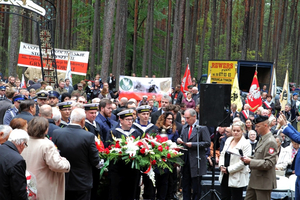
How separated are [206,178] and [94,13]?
2582 centimetres

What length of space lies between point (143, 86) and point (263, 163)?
1172 cm

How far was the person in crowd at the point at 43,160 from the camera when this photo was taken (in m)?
5.43

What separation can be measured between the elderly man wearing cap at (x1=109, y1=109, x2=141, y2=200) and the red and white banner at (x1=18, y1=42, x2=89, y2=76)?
12976 mm

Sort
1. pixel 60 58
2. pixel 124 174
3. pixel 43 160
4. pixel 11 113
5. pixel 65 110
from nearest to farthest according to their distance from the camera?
pixel 43 160, pixel 124 174, pixel 65 110, pixel 11 113, pixel 60 58

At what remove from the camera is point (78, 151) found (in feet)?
19.7

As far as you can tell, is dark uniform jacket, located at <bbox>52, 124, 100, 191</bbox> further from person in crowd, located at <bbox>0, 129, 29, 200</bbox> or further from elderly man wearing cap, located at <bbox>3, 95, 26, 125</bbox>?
elderly man wearing cap, located at <bbox>3, 95, 26, 125</bbox>

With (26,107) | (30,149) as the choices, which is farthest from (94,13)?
(30,149)

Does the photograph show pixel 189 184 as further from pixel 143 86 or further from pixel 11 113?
pixel 143 86

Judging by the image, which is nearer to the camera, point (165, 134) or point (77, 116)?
point (77, 116)

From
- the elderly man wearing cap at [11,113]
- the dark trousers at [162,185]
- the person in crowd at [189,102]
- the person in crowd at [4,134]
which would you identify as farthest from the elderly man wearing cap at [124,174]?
the person in crowd at [189,102]

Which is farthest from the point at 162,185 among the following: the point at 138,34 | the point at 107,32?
the point at 138,34

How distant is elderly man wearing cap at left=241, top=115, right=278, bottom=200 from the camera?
21.6 ft

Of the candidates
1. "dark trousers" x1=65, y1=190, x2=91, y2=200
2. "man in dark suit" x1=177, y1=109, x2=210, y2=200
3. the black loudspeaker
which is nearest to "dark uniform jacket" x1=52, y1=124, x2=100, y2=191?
"dark trousers" x1=65, y1=190, x2=91, y2=200

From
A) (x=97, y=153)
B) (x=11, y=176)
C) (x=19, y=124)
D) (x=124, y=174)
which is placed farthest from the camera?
(x=124, y=174)
